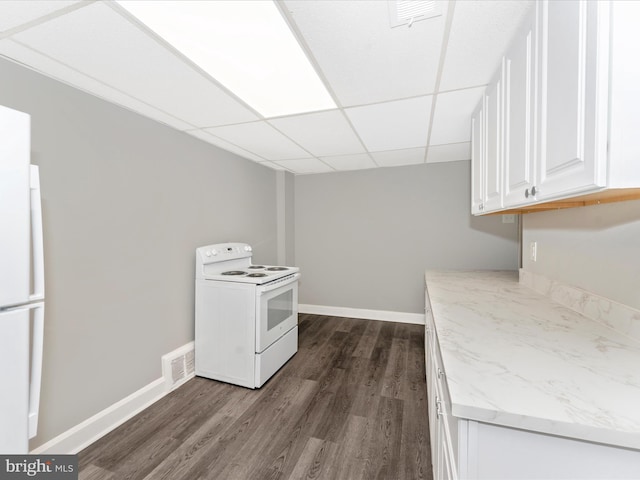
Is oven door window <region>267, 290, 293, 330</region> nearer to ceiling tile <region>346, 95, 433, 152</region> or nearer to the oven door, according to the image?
the oven door

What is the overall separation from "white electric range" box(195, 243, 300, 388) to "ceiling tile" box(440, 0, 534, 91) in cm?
192

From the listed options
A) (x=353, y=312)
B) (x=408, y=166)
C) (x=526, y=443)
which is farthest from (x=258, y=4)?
(x=353, y=312)

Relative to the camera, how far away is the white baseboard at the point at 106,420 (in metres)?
1.55

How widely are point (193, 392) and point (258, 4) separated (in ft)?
8.44

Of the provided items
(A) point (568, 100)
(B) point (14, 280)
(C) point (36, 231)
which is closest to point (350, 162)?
(A) point (568, 100)

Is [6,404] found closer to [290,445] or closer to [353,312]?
[290,445]

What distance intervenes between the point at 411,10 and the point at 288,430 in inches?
92.4

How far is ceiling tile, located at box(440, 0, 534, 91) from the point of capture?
1.07 m

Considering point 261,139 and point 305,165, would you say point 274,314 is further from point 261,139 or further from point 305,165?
point 305,165

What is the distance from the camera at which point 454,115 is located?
2074 millimetres

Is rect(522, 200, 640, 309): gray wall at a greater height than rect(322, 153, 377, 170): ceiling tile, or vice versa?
rect(322, 153, 377, 170): ceiling tile

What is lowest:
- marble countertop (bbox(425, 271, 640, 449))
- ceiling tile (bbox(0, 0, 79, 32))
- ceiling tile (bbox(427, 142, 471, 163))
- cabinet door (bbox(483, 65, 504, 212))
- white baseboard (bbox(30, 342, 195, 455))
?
white baseboard (bbox(30, 342, 195, 455))

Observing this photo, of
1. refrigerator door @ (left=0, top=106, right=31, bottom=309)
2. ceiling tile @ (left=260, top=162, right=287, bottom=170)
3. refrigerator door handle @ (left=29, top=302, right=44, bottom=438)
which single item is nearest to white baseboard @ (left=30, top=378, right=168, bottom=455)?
refrigerator door handle @ (left=29, top=302, right=44, bottom=438)

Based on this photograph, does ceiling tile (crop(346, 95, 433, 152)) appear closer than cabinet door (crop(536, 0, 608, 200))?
No
